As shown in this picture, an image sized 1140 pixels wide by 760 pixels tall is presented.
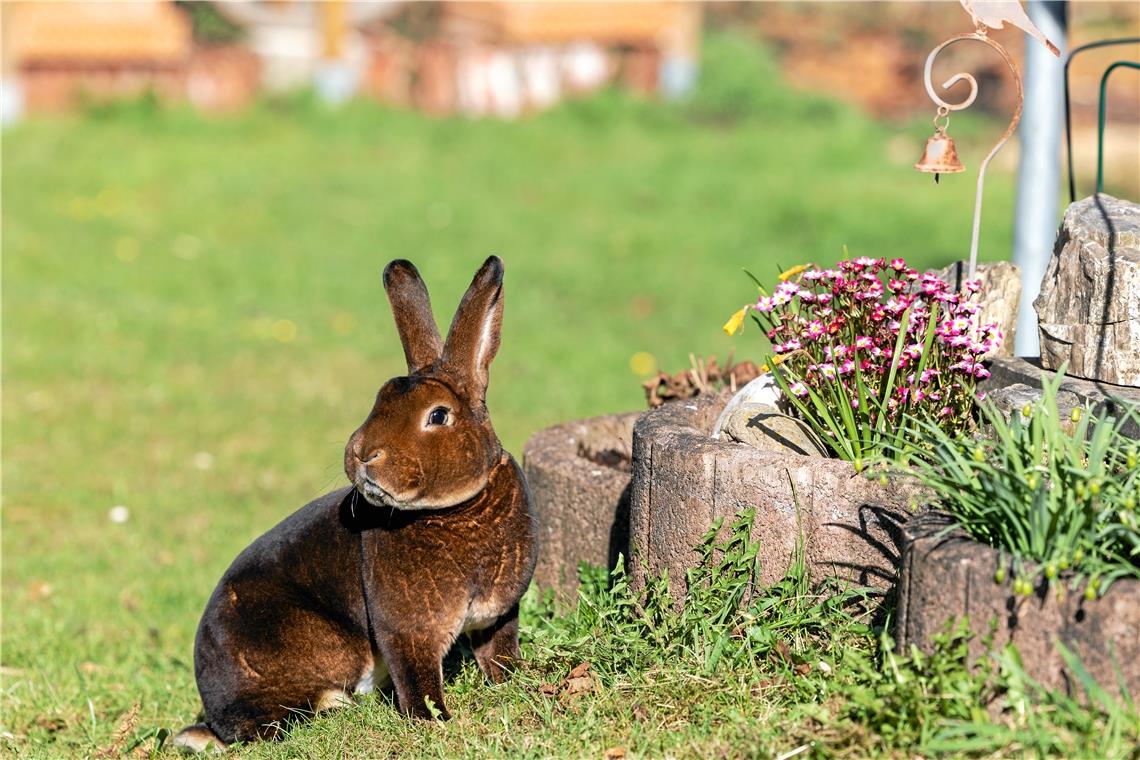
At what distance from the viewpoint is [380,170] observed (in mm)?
15188

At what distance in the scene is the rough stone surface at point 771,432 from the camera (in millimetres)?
4312

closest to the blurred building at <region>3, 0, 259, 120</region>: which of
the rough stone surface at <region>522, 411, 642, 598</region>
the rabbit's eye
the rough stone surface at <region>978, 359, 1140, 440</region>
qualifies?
the rough stone surface at <region>522, 411, 642, 598</region>

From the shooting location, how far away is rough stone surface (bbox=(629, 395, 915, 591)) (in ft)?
12.6

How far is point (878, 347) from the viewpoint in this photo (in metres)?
4.27

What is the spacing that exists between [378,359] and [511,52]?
12.1 meters

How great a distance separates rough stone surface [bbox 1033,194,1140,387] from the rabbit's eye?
1935 millimetres

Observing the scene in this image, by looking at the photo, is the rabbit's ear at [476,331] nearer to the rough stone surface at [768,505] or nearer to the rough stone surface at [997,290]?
the rough stone surface at [768,505]

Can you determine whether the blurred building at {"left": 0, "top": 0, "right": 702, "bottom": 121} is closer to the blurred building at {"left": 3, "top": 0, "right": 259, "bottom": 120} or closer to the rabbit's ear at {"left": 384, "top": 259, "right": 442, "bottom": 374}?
the blurred building at {"left": 3, "top": 0, "right": 259, "bottom": 120}

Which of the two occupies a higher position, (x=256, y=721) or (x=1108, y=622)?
(x=1108, y=622)

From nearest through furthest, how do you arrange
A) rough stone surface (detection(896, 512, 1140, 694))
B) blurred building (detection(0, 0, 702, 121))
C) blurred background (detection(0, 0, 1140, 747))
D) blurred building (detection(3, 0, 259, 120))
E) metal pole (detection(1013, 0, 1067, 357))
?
1. rough stone surface (detection(896, 512, 1140, 694))
2. metal pole (detection(1013, 0, 1067, 357))
3. blurred background (detection(0, 0, 1140, 747))
4. blurred building (detection(3, 0, 259, 120))
5. blurred building (detection(0, 0, 702, 121))

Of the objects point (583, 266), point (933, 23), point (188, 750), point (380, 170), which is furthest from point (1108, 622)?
point (933, 23)

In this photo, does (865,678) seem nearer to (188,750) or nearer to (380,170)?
(188,750)

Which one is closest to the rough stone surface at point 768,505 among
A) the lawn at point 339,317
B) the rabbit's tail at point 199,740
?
the lawn at point 339,317

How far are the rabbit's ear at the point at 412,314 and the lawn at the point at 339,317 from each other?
3.29 ft
